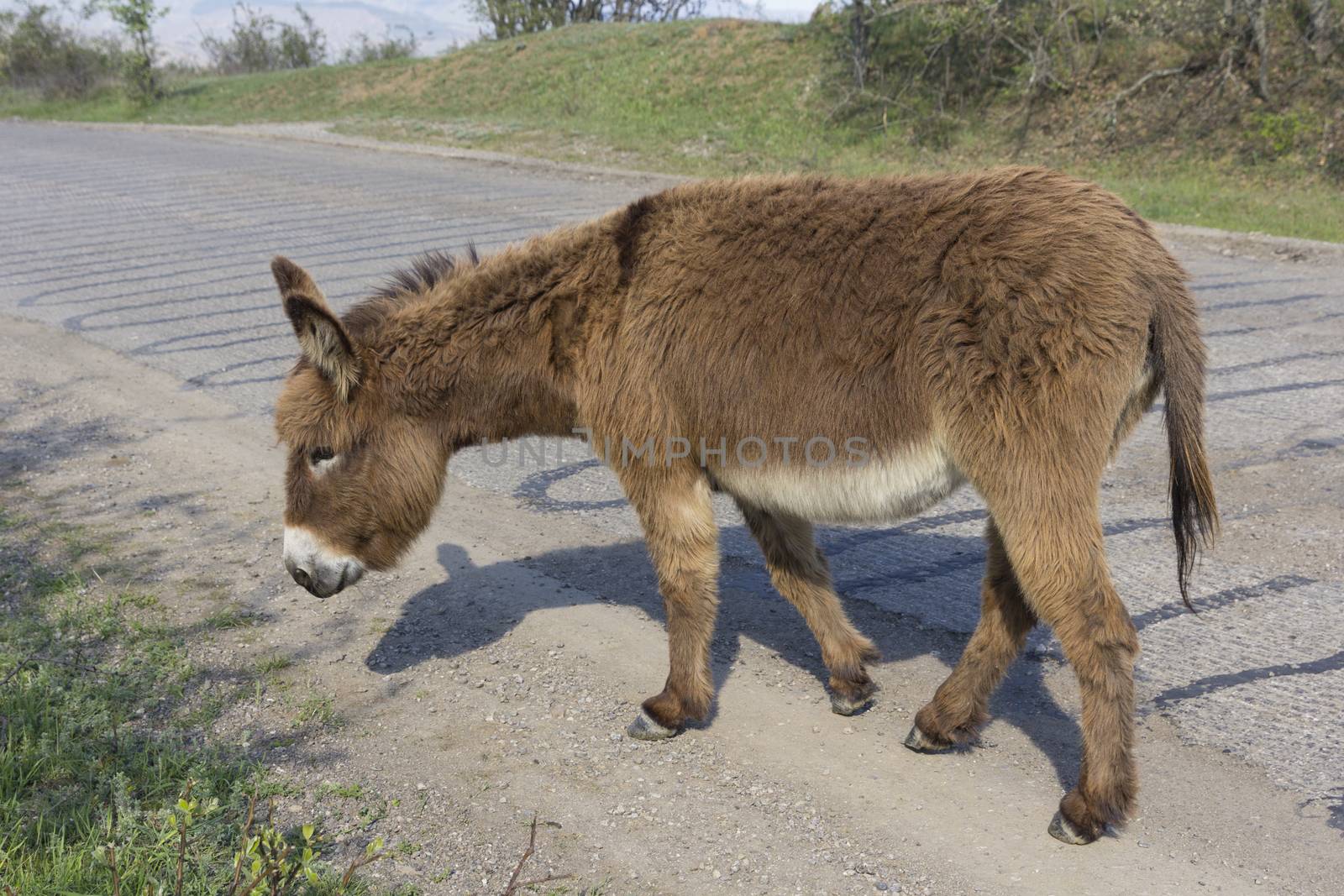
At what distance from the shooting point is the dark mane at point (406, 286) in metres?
4.10

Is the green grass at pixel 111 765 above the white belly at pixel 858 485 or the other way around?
the other way around

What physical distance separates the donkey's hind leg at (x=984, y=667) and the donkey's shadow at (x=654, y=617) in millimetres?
273

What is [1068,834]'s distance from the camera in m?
3.12

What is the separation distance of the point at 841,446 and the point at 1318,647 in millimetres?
2123

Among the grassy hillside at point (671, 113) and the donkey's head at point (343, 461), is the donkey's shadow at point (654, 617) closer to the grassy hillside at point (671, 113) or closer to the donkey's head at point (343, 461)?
the donkey's head at point (343, 461)

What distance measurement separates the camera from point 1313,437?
20.0ft

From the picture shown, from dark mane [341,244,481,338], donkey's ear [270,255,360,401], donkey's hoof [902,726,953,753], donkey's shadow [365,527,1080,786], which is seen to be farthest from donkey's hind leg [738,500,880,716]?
donkey's ear [270,255,360,401]

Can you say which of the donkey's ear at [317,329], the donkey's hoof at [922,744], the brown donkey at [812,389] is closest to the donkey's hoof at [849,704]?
the brown donkey at [812,389]

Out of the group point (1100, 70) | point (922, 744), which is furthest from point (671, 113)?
point (922, 744)

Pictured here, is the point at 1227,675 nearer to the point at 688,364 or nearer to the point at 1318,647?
the point at 1318,647

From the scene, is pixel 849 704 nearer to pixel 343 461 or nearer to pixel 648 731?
pixel 648 731

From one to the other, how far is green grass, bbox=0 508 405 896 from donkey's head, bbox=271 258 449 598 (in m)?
0.59

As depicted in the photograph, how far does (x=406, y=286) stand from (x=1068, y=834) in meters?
3.06

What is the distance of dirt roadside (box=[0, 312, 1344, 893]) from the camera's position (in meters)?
3.06
